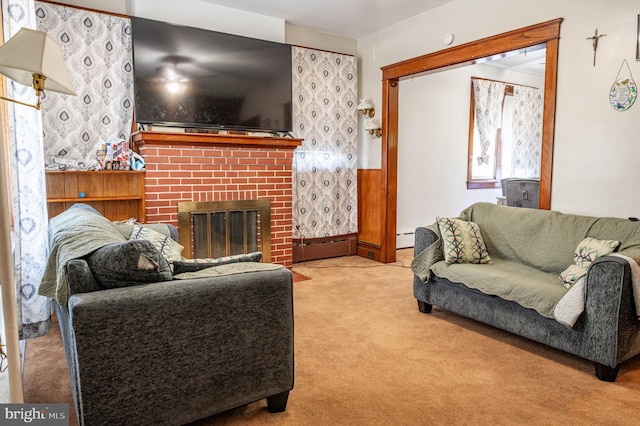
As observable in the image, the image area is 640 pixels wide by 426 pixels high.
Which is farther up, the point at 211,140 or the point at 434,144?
the point at 434,144

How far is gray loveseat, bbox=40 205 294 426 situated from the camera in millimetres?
1430

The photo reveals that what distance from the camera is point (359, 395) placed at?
2.09 metres

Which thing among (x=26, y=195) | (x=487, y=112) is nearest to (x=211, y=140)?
(x=26, y=195)

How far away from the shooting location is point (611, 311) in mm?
2172

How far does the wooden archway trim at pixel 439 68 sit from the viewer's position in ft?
10.8

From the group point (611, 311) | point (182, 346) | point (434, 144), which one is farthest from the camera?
point (434, 144)

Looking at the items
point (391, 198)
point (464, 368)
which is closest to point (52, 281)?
point (464, 368)

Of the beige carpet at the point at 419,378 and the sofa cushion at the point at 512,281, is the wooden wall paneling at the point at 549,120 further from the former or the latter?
the beige carpet at the point at 419,378

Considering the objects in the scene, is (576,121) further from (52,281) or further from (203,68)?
(52,281)

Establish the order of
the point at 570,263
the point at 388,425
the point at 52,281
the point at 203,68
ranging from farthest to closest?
1. the point at 203,68
2. the point at 570,263
3. the point at 388,425
4. the point at 52,281

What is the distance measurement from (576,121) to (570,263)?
1099 mm

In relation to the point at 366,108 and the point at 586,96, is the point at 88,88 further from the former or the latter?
the point at 586,96

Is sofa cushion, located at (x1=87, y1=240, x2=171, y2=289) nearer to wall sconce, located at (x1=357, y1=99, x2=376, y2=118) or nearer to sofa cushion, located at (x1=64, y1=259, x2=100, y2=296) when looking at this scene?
sofa cushion, located at (x1=64, y1=259, x2=100, y2=296)

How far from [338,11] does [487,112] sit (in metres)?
3.13
